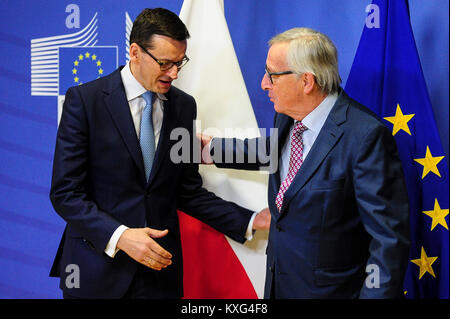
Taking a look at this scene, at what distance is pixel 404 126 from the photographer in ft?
7.08

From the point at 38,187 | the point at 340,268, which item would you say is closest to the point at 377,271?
the point at 340,268

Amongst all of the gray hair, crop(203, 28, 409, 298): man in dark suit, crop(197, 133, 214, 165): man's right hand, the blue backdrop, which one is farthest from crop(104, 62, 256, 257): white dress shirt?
the blue backdrop

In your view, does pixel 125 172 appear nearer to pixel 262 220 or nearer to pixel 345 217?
pixel 262 220

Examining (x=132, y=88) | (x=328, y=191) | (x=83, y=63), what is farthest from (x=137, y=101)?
(x=83, y=63)

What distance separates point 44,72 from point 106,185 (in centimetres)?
116

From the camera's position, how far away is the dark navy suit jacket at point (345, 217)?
1.63 meters

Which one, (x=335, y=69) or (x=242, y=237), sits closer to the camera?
→ (x=335, y=69)

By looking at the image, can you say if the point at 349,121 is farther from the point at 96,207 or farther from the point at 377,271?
the point at 96,207

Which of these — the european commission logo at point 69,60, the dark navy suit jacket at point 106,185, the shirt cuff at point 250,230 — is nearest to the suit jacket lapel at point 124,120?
the dark navy suit jacket at point 106,185

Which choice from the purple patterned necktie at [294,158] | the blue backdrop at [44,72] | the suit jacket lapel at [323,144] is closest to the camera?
the suit jacket lapel at [323,144]

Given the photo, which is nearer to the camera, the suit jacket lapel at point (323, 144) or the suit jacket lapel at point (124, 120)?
the suit jacket lapel at point (323, 144)

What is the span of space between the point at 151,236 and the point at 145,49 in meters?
0.68

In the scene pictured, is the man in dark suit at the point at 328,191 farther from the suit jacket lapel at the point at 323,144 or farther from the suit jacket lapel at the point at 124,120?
the suit jacket lapel at the point at 124,120

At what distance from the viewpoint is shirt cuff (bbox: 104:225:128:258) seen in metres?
1.94
